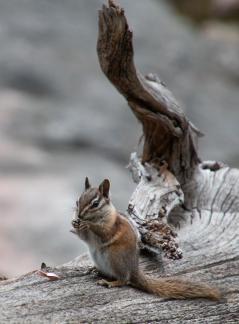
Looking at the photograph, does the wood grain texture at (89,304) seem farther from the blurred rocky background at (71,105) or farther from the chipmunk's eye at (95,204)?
the blurred rocky background at (71,105)

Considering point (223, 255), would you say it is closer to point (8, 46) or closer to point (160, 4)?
point (8, 46)

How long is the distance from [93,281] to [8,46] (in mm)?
Answer: 9788

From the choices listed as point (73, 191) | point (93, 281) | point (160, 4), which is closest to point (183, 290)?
point (93, 281)

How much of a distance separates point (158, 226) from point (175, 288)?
1.62 ft

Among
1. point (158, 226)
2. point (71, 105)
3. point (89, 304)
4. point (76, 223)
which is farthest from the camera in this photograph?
point (71, 105)

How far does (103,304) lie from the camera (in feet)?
14.5

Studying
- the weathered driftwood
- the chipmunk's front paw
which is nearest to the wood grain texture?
the weathered driftwood

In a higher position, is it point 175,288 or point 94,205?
point 94,205

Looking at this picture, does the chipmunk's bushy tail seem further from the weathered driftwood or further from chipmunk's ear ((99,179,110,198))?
chipmunk's ear ((99,179,110,198))

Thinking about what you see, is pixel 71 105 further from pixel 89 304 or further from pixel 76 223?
pixel 89 304

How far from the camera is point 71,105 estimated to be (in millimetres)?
12836

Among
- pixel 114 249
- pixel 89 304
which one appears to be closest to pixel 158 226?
pixel 114 249

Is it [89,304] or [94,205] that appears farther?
[94,205]

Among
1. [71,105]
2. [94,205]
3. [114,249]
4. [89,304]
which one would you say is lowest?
[89,304]
